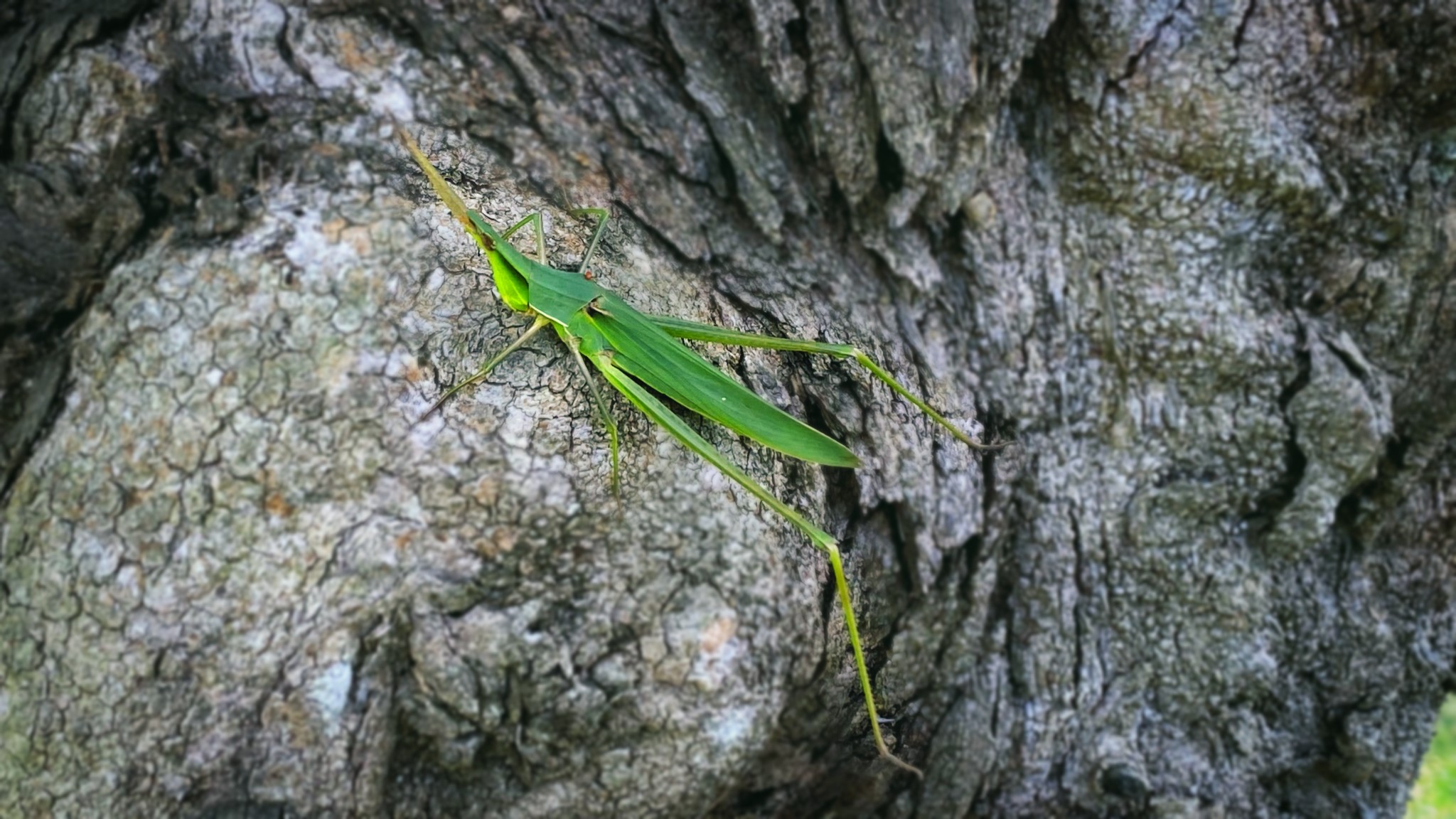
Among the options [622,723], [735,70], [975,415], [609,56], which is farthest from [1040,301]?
[622,723]

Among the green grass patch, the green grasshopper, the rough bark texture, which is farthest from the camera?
the green grass patch

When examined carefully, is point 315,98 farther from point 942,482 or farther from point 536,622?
point 942,482

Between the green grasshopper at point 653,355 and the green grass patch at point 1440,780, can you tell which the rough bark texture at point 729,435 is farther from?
the green grass patch at point 1440,780

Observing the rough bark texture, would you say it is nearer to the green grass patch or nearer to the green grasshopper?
the green grasshopper

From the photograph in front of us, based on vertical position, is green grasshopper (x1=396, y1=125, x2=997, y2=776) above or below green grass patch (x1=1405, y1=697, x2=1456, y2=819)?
below

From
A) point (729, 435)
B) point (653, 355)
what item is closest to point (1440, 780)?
point (729, 435)

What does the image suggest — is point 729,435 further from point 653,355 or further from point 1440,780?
point 1440,780

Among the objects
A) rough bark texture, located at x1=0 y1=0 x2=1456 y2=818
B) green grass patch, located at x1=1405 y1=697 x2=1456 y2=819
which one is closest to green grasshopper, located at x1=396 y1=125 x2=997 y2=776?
rough bark texture, located at x1=0 y1=0 x2=1456 y2=818
